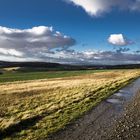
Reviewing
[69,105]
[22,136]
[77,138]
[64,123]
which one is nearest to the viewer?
[77,138]

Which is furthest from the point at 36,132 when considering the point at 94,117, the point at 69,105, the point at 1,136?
the point at 69,105

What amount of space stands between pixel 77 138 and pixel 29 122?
731 centimetres

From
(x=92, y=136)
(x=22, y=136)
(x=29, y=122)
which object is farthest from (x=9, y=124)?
(x=92, y=136)

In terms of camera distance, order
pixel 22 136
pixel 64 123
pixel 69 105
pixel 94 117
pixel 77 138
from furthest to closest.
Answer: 1. pixel 69 105
2. pixel 94 117
3. pixel 64 123
4. pixel 22 136
5. pixel 77 138

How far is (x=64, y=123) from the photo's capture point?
75.8ft

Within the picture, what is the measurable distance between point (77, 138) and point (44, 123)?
548 centimetres

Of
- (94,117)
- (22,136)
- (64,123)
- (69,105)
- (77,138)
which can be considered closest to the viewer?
(77,138)

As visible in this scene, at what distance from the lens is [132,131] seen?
19922mm

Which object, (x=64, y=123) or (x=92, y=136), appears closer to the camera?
(x=92, y=136)

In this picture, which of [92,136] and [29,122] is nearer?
[92,136]

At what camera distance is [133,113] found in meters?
25.9

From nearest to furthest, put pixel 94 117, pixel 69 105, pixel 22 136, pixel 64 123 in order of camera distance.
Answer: pixel 22 136 → pixel 64 123 → pixel 94 117 → pixel 69 105

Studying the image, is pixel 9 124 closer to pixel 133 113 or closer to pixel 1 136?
pixel 1 136

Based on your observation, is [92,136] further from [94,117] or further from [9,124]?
[9,124]
